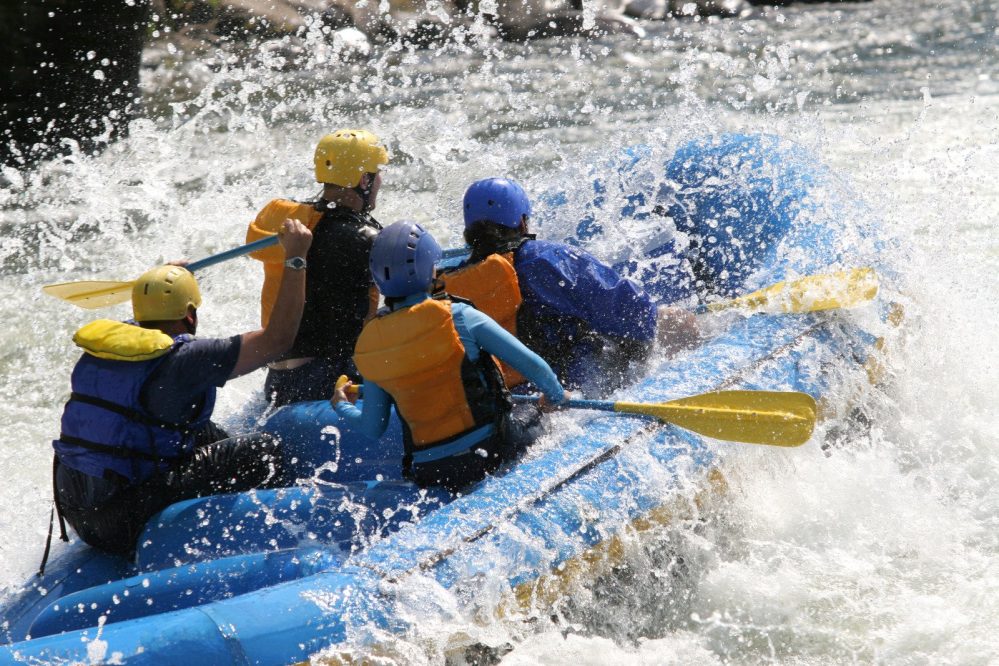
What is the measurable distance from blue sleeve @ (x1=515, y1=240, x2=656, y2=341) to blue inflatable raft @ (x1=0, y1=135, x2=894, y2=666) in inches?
10.9

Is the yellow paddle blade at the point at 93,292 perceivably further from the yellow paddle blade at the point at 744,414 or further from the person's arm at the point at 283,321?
the yellow paddle blade at the point at 744,414

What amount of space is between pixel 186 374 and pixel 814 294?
2.76 metres

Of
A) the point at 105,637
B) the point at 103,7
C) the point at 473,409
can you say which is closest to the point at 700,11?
the point at 103,7

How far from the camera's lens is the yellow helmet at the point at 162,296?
3.85m

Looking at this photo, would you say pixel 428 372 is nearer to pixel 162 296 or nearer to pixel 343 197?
pixel 162 296

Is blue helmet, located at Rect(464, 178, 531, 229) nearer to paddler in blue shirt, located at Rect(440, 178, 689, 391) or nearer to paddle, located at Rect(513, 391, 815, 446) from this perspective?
paddler in blue shirt, located at Rect(440, 178, 689, 391)

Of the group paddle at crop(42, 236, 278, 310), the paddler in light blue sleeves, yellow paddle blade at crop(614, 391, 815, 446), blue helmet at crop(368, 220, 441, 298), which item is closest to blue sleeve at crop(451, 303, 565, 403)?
the paddler in light blue sleeves

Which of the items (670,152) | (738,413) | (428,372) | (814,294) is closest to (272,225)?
(428,372)

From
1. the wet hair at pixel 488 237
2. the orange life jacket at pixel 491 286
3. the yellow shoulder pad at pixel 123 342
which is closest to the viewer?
the yellow shoulder pad at pixel 123 342

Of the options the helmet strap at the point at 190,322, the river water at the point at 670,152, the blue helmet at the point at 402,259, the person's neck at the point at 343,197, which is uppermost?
the blue helmet at the point at 402,259

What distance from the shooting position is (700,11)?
1839 cm

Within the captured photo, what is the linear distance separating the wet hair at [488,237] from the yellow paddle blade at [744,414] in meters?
0.83

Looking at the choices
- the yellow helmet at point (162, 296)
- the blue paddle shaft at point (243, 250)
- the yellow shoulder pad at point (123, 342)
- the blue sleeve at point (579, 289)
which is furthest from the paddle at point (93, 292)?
the blue sleeve at point (579, 289)

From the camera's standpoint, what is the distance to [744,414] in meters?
3.97
